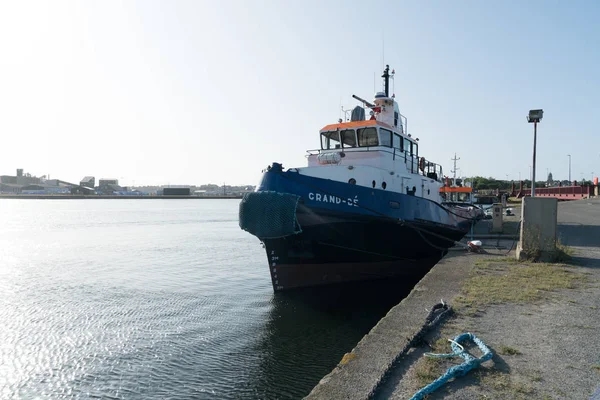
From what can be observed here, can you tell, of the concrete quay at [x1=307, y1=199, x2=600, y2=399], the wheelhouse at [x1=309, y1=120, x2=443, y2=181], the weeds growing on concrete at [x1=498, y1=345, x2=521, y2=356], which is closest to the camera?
the concrete quay at [x1=307, y1=199, x2=600, y2=399]

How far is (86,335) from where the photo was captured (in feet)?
26.9

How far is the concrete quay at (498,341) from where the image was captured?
3508 mm

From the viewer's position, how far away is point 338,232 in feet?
33.2

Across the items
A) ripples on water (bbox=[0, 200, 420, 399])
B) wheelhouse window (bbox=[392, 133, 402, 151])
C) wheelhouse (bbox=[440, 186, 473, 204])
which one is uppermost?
wheelhouse window (bbox=[392, 133, 402, 151])

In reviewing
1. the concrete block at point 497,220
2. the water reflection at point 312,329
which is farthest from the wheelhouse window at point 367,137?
the concrete block at point 497,220

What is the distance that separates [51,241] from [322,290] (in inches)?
805

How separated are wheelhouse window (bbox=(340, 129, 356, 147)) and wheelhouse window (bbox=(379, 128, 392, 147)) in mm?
752

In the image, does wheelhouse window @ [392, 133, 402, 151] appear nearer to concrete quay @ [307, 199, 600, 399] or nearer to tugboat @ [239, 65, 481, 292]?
tugboat @ [239, 65, 481, 292]

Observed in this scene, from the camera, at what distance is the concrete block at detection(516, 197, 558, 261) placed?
9156mm

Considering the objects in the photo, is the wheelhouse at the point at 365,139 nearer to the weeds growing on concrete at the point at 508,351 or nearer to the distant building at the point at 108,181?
the weeds growing on concrete at the point at 508,351

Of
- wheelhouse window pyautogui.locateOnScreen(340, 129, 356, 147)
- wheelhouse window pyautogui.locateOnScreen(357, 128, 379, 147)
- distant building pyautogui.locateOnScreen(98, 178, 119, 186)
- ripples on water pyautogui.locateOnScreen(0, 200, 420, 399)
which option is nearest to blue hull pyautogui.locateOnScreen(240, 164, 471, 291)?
ripples on water pyautogui.locateOnScreen(0, 200, 420, 399)

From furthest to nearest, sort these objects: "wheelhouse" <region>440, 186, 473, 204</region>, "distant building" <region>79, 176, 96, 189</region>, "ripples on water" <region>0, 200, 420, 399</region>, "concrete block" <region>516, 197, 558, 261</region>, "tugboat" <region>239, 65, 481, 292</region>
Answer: "distant building" <region>79, 176, 96, 189</region> → "wheelhouse" <region>440, 186, 473, 204</region> → "tugboat" <region>239, 65, 481, 292</region> → "concrete block" <region>516, 197, 558, 261</region> → "ripples on water" <region>0, 200, 420, 399</region>

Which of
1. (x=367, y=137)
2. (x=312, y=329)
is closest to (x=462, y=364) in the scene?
(x=312, y=329)

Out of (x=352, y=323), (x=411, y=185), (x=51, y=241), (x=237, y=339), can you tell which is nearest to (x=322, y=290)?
(x=352, y=323)
